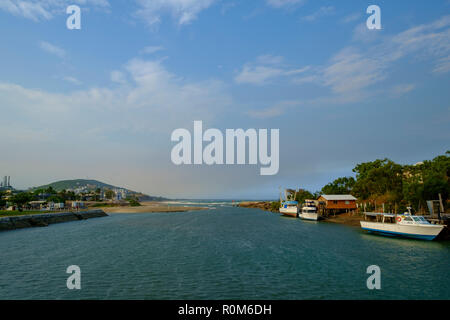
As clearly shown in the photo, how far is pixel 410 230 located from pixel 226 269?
1183 inches

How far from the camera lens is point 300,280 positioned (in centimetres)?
2016

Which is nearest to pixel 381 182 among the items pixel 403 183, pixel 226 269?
pixel 403 183

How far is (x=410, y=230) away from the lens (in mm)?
37281

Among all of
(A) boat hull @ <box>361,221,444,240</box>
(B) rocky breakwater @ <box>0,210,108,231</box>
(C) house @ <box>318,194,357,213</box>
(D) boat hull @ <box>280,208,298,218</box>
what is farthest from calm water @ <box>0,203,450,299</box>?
(D) boat hull @ <box>280,208,298,218</box>

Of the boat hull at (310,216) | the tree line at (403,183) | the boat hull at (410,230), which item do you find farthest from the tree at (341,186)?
the boat hull at (410,230)

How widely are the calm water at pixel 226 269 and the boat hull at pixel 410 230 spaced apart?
1.43 m

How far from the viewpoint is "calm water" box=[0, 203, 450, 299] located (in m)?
17.7

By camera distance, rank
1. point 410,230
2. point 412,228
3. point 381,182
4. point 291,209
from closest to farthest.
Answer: point 412,228 → point 410,230 → point 381,182 → point 291,209

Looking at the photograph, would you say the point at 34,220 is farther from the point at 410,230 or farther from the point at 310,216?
the point at 410,230

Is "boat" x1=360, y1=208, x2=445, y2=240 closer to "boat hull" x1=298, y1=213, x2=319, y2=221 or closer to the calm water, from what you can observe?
the calm water

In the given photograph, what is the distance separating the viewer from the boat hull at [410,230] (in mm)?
35531
